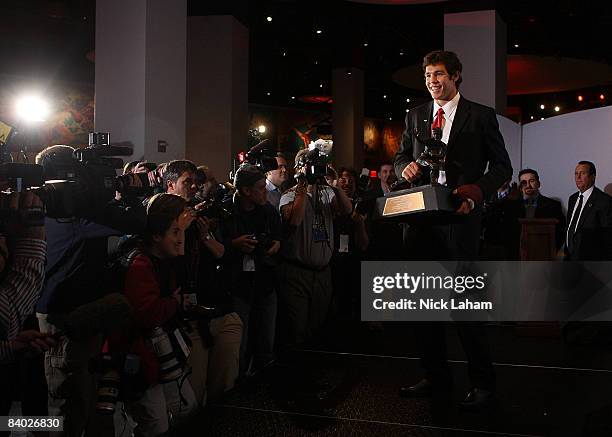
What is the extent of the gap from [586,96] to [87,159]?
1804cm

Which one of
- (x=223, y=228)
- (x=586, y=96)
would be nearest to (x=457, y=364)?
(x=223, y=228)

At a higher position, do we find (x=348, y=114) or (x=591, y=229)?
(x=348, y=114)

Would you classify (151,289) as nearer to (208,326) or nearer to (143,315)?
(143,315)

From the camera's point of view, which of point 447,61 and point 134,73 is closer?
point 447,61

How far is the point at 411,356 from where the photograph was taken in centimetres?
368

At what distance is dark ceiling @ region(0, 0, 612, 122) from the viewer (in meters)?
9.15

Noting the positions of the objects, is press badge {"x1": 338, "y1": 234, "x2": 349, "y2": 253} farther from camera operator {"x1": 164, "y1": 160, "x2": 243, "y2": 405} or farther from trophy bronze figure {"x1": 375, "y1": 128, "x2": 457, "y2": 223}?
trophy bronze figure {"x1": 375, "y1": 128, "x2": 457, "y2": 223}

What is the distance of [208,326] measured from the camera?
2.96 metres

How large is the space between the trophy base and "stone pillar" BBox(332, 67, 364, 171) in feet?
38.6

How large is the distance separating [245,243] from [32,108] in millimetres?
10554

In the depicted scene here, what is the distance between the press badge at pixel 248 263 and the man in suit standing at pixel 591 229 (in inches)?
119

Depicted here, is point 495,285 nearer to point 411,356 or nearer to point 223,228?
point 411,356

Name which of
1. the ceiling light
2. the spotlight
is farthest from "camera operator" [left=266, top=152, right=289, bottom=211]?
the ceiling light

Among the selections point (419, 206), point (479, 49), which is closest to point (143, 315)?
point (419, 206)
